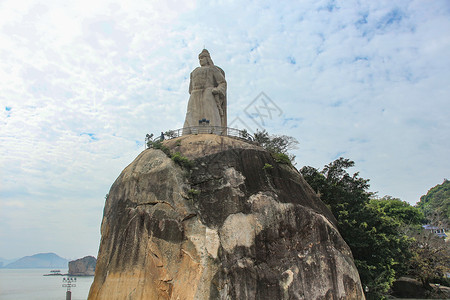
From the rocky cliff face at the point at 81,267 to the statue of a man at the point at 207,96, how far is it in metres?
86.9

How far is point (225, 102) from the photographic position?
843 inches

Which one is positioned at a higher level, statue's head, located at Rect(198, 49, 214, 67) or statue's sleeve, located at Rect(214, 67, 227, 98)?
statue's head, located at Rect(198, 49, 214, 67)

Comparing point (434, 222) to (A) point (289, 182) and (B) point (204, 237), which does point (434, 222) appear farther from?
(B) point (204, 237)

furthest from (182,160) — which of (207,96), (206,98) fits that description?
(207,96)

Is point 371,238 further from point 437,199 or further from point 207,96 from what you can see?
point 437,199

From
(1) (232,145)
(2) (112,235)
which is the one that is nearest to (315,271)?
(1) (232,145)

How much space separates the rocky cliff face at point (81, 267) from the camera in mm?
91062

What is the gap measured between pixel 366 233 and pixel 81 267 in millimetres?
91898

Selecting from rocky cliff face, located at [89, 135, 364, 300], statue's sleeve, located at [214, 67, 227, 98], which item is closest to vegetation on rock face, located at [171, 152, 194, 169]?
rocky cliff face, located at [89, 135, 364, 300]

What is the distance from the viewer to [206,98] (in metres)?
20.4

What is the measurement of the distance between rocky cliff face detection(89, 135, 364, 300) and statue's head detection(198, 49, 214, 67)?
793 cm

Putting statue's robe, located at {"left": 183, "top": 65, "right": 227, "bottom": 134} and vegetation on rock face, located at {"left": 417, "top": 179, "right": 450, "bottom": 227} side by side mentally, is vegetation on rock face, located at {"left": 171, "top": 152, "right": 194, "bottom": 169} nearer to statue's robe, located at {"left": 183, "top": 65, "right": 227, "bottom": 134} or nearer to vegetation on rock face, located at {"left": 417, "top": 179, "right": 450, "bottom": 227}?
statue's robe, located at {"left": 183, "top": 65, "right": 227, "bottom": 134}

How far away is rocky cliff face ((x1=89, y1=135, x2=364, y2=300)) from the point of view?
13.1 m

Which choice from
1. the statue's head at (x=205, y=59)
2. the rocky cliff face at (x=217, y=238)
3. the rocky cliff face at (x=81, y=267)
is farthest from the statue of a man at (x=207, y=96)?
the rocky cliff face at (x=81, y=267)
